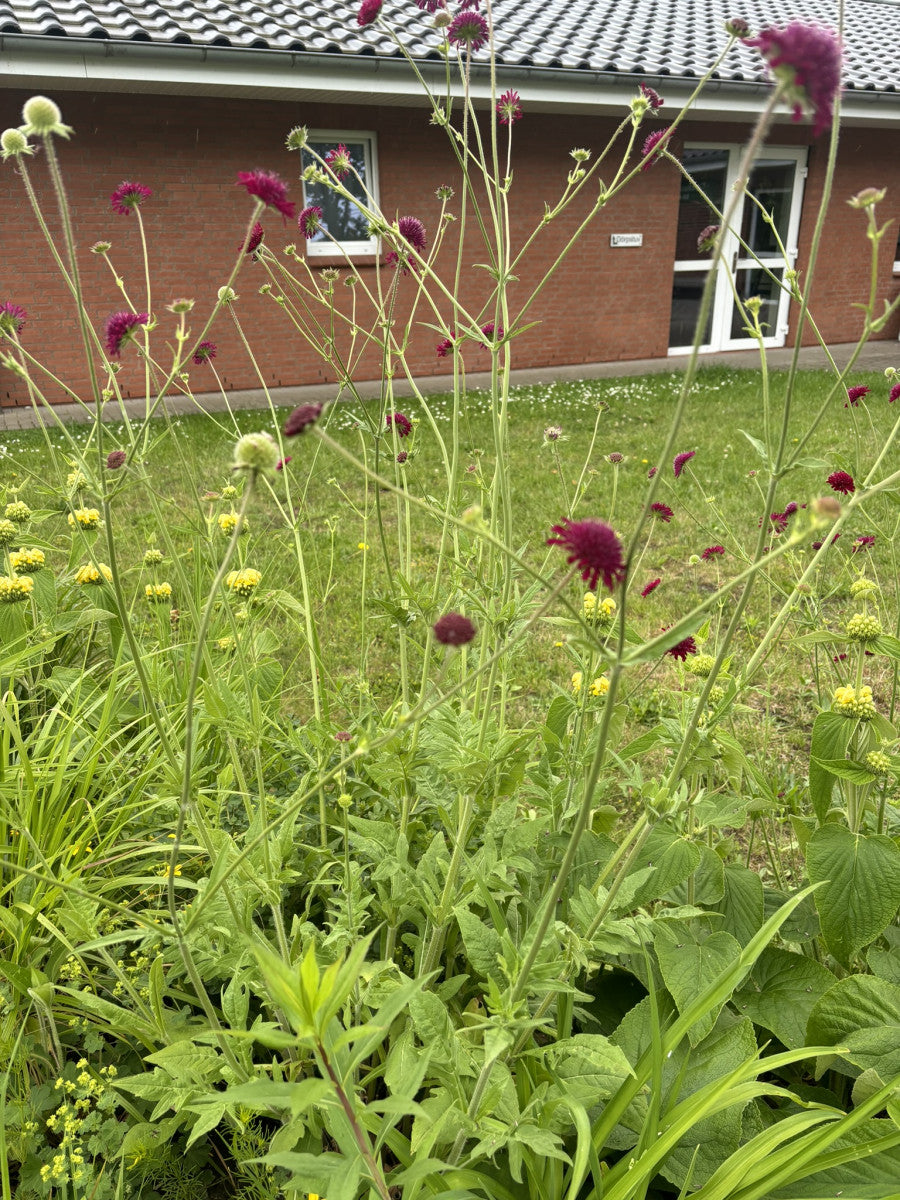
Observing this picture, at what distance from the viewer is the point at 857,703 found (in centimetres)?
131

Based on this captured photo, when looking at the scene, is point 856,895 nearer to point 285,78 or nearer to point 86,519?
point 86,519

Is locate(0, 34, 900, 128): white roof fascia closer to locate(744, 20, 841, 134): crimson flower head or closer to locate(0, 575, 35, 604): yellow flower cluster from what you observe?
locate(0, 575, 35, 604): yellow flower cluster

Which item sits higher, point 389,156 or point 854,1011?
point 389,156

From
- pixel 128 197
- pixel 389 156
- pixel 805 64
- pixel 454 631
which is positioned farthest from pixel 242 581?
pixel 389 156

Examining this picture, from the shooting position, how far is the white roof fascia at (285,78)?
21.0ft

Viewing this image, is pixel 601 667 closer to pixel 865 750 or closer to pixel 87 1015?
pixel 865 750

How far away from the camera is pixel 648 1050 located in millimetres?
1200

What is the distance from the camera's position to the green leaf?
4.04 ft

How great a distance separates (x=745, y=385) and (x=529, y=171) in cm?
331

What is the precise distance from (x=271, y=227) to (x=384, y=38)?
1854mm

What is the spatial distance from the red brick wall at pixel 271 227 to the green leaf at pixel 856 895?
7.59 metres

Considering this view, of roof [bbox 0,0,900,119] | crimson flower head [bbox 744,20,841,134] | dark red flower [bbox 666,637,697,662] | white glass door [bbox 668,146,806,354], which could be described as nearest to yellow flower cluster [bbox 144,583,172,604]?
dark red flower [bbox 666,637,697,662]

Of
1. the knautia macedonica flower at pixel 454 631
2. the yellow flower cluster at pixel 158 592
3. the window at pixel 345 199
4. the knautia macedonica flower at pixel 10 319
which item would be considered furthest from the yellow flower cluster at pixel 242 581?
the window at pixel 345 199

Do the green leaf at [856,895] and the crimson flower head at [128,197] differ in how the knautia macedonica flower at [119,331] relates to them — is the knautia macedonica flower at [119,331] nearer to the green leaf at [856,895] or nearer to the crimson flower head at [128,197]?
the crimson flower head at [128,197]
